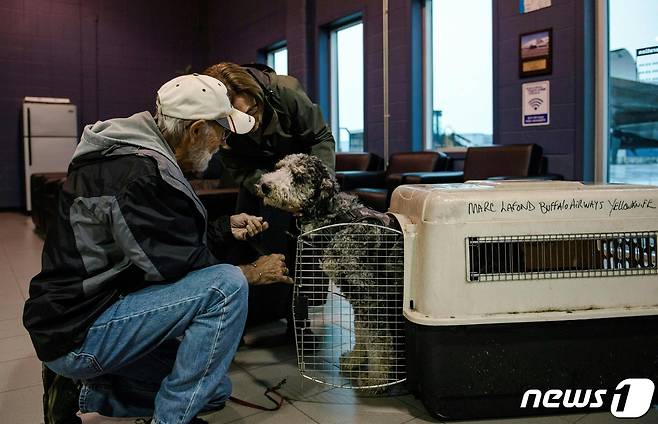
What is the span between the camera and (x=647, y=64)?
358 centimetres

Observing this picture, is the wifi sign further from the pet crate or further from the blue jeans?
the blue jeans

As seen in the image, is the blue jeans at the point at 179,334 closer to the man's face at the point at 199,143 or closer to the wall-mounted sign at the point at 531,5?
the man's face at the point at 199,143

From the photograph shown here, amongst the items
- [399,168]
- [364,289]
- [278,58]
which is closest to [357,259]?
[364,289]

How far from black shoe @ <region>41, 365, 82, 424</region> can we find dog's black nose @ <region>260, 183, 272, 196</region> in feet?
2.64

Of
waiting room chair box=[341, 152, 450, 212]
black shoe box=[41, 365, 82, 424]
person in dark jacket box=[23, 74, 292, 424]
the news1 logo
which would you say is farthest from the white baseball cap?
waiting room chair box=[341, 152, 450, 212]

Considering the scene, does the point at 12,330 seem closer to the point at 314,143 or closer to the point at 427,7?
the point at 314,143

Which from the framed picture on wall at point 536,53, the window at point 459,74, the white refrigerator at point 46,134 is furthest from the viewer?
the white refrigerator at point 46,134

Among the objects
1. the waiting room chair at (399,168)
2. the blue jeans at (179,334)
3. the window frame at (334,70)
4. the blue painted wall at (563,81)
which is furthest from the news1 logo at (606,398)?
the window frame at (334,70)

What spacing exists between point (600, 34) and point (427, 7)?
1904mm

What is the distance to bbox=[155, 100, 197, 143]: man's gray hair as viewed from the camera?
136 centimetres

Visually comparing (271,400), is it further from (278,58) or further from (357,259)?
(278,58)

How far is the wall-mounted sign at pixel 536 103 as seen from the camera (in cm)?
395

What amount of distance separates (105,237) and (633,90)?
366 cm

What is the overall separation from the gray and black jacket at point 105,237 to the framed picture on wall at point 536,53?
3.42m
